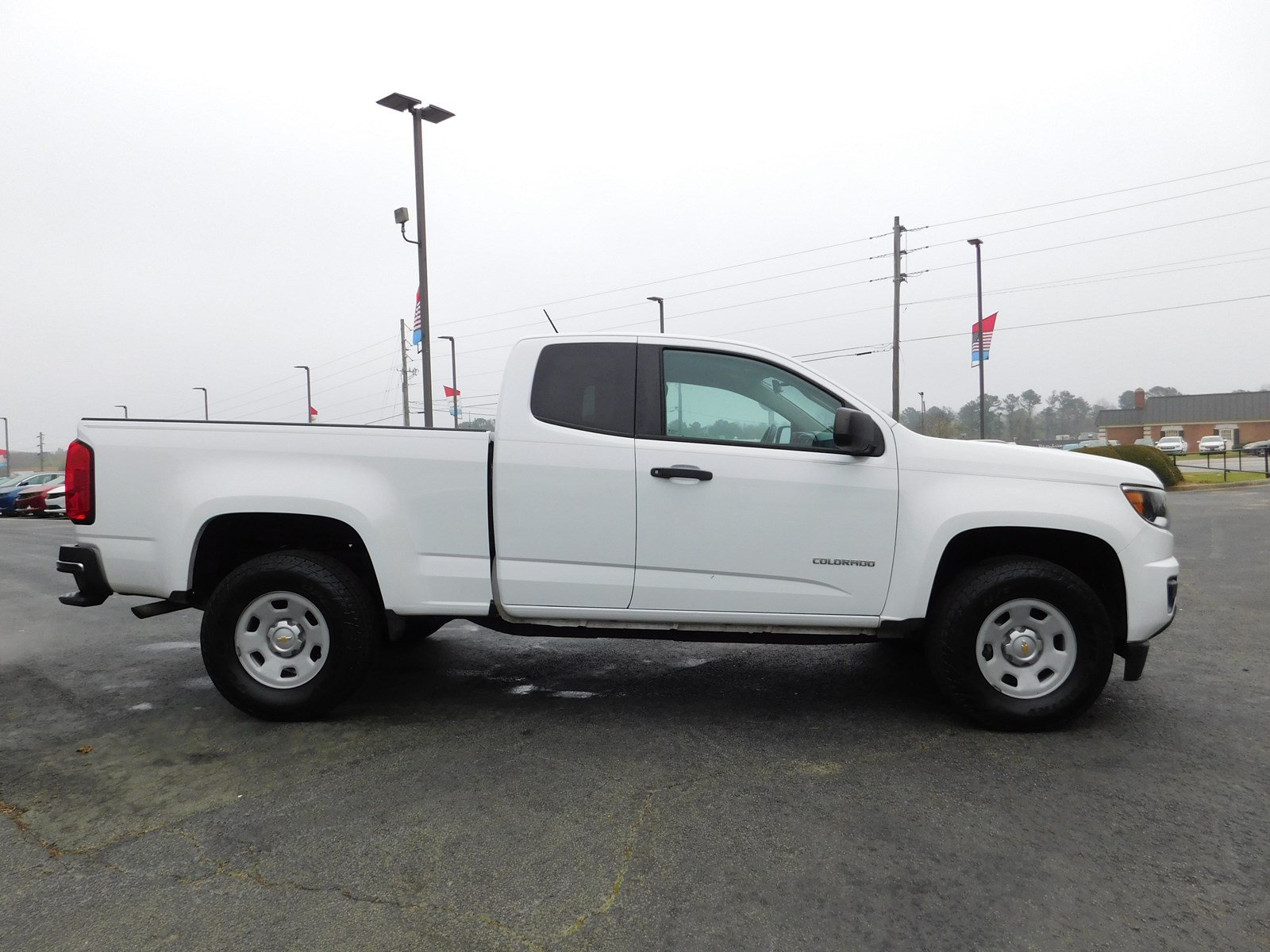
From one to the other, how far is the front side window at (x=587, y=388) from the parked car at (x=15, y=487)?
29.2 metres

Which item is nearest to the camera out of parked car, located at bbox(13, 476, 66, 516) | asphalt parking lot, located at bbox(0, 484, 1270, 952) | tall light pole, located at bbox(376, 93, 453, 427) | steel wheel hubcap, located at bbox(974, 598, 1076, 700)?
asphalt parking lot, located at bbox(0, 484, 1270, 952)

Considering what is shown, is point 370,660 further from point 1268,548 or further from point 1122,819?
point 1268,548

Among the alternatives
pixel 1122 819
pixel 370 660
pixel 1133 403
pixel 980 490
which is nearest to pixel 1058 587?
pixel 980 490

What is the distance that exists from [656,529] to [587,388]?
833mm

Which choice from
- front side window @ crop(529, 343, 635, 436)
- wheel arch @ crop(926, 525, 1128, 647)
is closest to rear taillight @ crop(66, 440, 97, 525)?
front side window @ crop(529, 343, 635, 436)

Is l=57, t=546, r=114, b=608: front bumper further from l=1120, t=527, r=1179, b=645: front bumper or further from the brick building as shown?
the brick building

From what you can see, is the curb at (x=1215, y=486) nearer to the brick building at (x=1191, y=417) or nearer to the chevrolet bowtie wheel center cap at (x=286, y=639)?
the chevrolet bowtie wheel center cap at (x=286, y=639)

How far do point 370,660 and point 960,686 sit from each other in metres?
2.95

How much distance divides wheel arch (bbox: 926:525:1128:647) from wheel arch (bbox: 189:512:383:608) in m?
3.00

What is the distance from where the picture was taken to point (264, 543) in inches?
193

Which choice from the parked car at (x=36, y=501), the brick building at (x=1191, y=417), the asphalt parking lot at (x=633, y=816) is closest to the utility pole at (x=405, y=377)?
the parked car at (x=36, y=501)

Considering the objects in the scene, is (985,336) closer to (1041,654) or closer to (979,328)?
(979,328)

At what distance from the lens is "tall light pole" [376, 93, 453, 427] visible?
607 inches

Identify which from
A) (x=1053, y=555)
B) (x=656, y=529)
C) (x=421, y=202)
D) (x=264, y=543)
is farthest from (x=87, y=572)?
(x=421, y=202)
